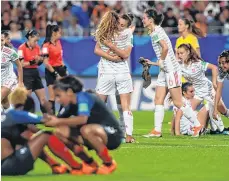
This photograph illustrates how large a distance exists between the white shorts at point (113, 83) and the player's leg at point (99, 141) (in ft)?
15.4

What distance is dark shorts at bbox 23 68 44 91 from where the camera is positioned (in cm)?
2247

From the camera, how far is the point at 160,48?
17.7m

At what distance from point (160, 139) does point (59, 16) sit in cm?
1437

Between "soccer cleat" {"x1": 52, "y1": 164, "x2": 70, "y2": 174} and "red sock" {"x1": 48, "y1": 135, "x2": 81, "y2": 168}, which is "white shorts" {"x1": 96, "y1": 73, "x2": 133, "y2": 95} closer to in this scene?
"soccer cleat" {"x1": 52, "y1": 164, "x2": 70, "y2": 174}

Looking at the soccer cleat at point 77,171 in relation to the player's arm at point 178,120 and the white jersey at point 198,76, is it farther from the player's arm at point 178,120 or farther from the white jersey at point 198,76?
the white jersey at point 198,76

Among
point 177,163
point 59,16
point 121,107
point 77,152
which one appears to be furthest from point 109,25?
point 59,16

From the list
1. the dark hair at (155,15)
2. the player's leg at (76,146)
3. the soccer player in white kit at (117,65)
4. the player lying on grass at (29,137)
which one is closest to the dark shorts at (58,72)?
the dark hair at (155,15)

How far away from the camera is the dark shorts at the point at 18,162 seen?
11.8 m

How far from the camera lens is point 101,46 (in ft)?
55.3

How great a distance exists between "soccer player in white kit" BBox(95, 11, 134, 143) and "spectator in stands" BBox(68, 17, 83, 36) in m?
13.3

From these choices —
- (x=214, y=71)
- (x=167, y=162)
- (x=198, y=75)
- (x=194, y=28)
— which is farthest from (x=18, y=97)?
(x=194, y=28)

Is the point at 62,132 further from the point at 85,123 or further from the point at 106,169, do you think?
the point at 106,169

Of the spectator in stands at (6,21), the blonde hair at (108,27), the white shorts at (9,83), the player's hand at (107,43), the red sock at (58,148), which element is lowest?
the spectator in stands at (6,21)

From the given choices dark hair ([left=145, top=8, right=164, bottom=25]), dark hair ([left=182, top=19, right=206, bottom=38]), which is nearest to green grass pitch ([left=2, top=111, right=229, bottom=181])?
dark hair ([left=145, top=8, right=164, bottom=25])
